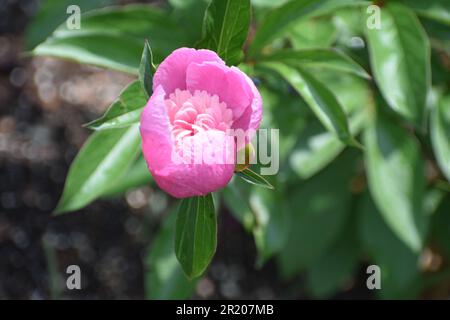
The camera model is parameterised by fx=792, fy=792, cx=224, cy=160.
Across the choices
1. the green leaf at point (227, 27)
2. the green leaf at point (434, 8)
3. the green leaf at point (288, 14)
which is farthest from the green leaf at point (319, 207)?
the green leaf at point (227, 27)

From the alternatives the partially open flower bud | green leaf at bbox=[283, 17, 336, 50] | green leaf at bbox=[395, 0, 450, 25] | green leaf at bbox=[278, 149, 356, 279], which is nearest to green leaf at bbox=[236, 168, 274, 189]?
the partially open flower bud

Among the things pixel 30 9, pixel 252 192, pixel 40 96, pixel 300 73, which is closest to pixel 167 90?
Answer: pixel 300 73

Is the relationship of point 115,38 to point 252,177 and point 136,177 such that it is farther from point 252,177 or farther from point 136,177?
point 252,177

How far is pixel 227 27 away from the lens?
1.27 m

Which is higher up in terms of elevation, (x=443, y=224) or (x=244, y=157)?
(x=244, y=157)

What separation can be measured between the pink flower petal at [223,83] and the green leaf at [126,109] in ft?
0.31

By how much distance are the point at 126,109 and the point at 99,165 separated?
1.21 feet

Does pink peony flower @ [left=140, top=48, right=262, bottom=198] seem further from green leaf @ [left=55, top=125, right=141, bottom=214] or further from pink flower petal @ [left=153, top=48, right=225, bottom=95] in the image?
green leaf @ [left=55, top=125, right=141, bottom=214]

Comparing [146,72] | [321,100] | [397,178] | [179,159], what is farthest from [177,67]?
[397,178]

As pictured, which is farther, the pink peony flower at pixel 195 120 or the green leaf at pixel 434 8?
the green leaf at pixel 434 8

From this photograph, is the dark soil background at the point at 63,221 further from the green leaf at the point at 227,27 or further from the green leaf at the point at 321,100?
the green leaf at the point at 227,27

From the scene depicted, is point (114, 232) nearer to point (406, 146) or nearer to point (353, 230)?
point (353, 230)

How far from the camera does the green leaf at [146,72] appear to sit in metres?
1.15
